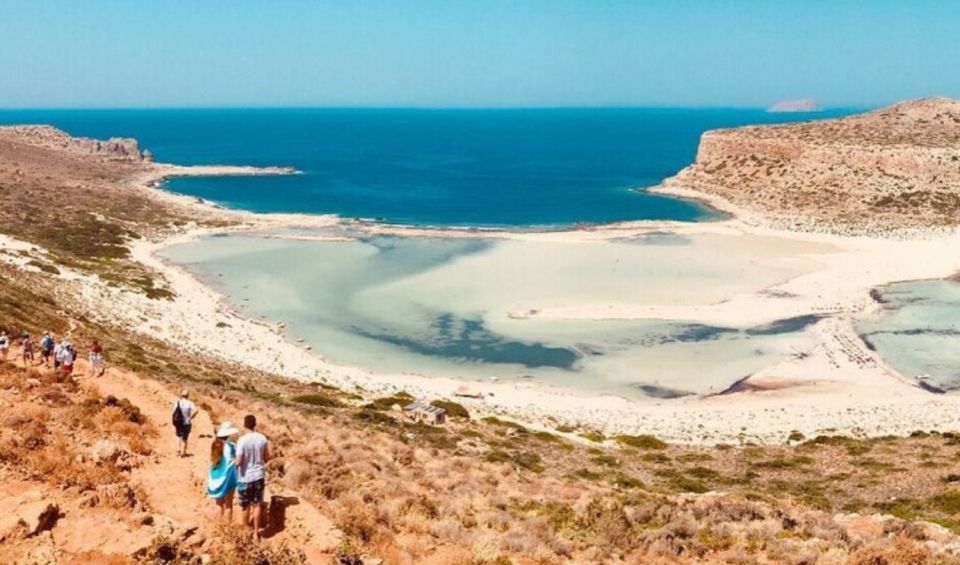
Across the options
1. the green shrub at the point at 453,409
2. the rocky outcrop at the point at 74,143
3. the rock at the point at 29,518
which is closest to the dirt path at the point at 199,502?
the rock at the point at 29,518

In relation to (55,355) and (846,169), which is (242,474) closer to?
(55,355)

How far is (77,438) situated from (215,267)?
183 feet

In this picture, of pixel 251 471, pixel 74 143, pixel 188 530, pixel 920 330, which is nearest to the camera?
pixel 188 530

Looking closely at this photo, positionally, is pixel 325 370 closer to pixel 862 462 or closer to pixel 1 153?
pixel 862 462

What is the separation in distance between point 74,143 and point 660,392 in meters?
151

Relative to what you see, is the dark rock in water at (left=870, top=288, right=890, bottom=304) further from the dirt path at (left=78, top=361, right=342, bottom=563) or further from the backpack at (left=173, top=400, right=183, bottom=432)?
the backpack at (left=173, top=400, right=183, bottom=432)

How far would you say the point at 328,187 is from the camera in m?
133

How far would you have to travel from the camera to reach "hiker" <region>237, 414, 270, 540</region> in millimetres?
11664

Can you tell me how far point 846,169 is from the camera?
108 meters

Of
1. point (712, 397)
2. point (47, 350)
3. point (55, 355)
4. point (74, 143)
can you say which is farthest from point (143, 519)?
point (74, 143)

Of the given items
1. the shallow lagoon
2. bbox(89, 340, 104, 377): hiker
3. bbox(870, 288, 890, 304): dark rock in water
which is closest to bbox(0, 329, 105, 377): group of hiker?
bbox(89, 340, 104, 377): hiker

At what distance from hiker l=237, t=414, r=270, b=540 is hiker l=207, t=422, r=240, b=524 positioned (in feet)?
0.98

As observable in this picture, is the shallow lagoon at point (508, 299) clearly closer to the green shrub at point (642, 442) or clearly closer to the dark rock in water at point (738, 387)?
the dark rock in water at point (738, 387)

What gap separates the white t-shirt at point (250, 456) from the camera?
11672mm
